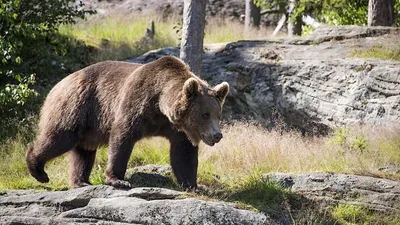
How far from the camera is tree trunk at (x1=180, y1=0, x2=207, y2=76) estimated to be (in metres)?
12.2

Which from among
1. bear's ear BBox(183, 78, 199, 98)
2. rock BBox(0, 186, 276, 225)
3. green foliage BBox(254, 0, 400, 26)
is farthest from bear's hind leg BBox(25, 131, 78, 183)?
green foliage BBox(254, 0, 400, 26)

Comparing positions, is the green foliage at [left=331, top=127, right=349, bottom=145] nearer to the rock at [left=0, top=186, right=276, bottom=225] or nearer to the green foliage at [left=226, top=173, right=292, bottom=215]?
the green foliage at [left=226, top=173, right=292, bottom=215]

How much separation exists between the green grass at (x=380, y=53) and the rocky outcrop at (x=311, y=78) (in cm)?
14

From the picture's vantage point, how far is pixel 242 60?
14117 mm

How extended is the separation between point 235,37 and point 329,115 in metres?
6.65

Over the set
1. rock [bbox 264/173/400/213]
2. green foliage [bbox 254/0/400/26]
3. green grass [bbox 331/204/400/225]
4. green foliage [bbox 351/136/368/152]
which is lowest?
green grass [bbox 331/204/400/225]

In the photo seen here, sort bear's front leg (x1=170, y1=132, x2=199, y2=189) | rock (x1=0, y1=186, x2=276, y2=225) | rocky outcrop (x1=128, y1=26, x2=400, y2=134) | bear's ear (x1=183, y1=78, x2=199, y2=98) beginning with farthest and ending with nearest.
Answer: rocky outcrop (x1=128, y1=26, x2=400, y2=134)
bear's front leg (x1=170, y1=132, x2=199, y2=189)
bear's ear (x1=183, y1=78, x2=199, y2=98)
rock (x1=0, y1=186, x2=276, y2=225)

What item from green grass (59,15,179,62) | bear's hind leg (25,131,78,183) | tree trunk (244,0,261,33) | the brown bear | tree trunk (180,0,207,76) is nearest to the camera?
the brown bear

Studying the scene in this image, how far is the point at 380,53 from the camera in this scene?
43.8 ft

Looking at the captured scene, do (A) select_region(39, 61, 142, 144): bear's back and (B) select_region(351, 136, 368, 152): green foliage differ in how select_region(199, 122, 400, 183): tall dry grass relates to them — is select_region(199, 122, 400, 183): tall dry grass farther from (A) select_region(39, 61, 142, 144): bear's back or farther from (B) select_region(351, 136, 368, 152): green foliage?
(A) select_region(39, 61, 142, 144): bear's back

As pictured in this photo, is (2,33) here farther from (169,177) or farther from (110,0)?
(110,0)

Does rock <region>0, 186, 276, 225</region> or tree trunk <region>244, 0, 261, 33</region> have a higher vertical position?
tree trunk <region>244, 0, 261, 33</region>

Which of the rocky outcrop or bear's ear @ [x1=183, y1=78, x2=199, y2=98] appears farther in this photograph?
the rocky outcrop

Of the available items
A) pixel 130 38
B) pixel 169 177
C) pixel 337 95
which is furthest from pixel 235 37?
pixel 169 177
